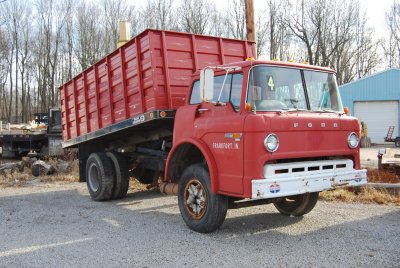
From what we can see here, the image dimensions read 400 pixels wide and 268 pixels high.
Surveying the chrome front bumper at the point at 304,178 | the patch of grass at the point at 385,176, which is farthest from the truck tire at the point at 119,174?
the patch of grass at the point at 385,176

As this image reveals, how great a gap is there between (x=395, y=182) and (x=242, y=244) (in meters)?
5.28

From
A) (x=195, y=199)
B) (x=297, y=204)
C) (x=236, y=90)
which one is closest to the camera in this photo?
(x=236, y=90)

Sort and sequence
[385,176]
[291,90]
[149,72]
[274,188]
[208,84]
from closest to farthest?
[274,188] < [208,84] < [291,90] < [149,72] < [385,176]

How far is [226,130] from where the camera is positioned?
5.89 meters

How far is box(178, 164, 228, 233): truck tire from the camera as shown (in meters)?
6.13

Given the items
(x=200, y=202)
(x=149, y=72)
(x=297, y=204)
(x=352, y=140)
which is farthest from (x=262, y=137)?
(x=149, y=72)

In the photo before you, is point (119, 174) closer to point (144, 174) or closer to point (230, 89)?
point (144, 174)

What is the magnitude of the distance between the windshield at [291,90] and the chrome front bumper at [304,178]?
78 cm

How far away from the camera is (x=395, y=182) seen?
9.64 metres

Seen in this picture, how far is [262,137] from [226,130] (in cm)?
59

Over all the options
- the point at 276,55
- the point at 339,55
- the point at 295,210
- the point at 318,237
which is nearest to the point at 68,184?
the point at 295,210

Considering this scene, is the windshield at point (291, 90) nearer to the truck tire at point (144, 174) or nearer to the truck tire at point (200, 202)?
the truck tire at point (200, 202)

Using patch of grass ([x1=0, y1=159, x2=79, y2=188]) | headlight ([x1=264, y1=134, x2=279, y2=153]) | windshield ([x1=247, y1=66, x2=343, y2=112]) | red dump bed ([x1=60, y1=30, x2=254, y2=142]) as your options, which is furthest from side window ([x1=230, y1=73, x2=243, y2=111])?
patch of grass ([x1=0, y1=159, x2=79, y2=188])

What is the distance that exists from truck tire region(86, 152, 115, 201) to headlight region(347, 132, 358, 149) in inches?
199
